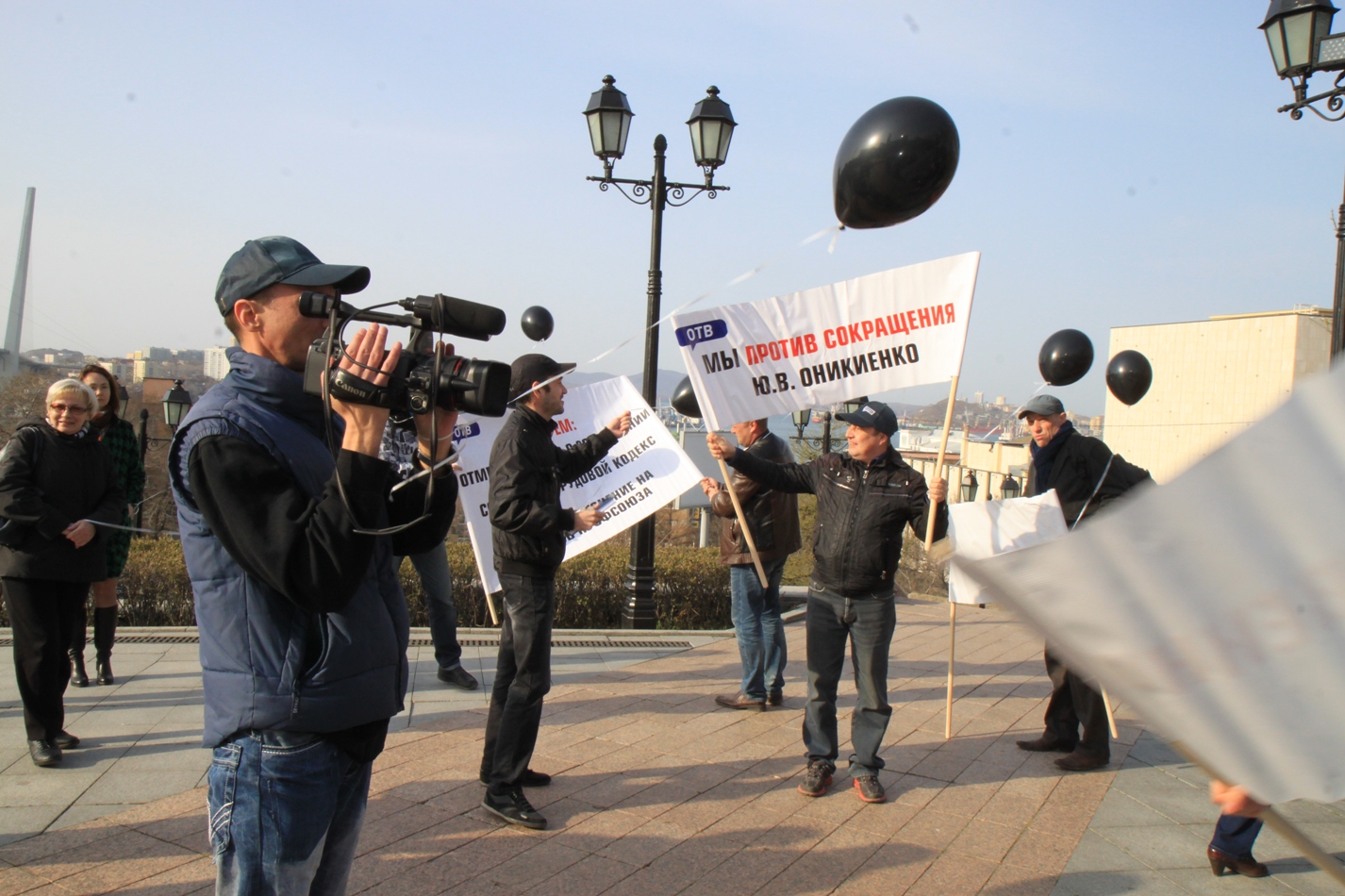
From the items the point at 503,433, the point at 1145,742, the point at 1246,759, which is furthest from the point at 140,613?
the point at 1246,759

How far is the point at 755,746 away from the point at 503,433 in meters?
2.38

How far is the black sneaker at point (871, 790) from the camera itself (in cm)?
469

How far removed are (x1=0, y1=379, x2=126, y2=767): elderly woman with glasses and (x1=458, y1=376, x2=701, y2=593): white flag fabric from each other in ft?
7.38

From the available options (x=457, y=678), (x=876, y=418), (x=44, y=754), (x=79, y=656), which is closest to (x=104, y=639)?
(x=79, y=656)

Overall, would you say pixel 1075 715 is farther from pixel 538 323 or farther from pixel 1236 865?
pixel 538 323

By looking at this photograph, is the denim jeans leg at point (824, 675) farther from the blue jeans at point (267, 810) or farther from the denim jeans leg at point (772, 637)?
the blue jeans at point (267, 810)

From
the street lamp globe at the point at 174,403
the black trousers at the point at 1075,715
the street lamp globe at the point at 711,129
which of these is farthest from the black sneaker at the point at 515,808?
the street lamp globe at the point at 174,403

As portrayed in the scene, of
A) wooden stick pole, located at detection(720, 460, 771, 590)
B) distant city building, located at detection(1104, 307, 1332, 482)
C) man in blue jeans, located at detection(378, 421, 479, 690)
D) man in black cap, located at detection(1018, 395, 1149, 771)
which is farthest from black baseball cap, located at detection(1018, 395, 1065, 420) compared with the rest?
distant city building, located at detection(1104, 307, 1332, 482)

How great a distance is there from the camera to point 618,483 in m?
6.40

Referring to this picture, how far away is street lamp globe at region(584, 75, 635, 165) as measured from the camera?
378 inches

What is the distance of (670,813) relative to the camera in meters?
4.48

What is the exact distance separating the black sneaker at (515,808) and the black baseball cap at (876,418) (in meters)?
2.35

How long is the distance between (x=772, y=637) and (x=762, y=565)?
478mm

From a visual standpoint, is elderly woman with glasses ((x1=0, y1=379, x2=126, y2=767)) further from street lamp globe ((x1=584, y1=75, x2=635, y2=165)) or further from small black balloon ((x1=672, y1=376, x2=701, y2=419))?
street lamp globe ((x1=584, y1=75, x2=635, y2=165))
